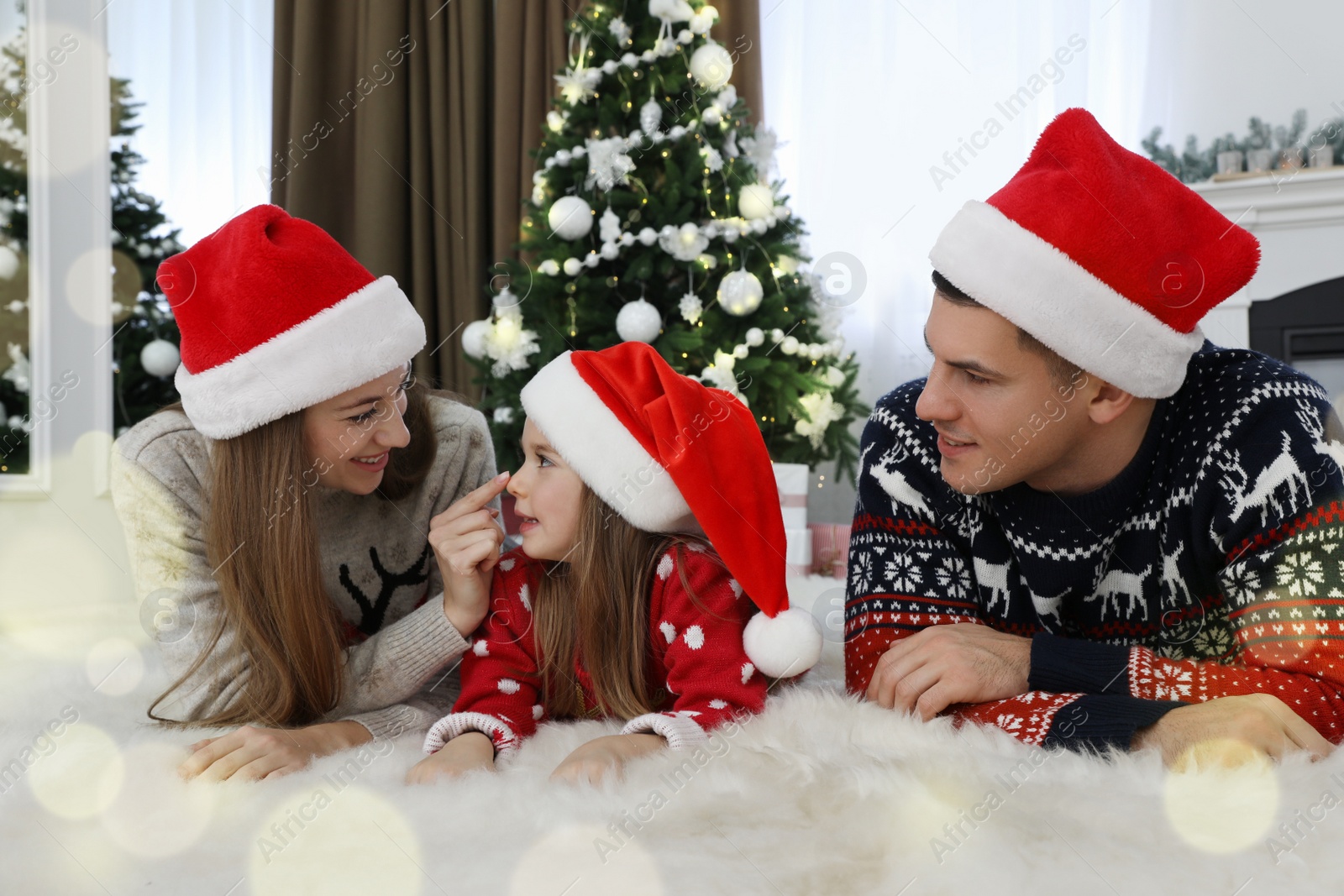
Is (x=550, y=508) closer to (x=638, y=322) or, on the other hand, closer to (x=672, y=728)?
(x=672, y=728)

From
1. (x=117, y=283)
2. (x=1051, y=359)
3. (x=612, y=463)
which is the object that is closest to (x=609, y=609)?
(x=612, y=463)

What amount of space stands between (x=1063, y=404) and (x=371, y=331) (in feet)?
2.89

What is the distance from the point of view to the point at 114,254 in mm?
3023

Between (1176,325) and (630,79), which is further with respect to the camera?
(630,79)

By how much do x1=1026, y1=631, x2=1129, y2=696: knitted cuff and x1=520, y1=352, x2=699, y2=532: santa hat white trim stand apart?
1.48 ft

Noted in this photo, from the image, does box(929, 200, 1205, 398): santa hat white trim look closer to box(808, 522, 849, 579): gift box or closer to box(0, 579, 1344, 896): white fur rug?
box(0, 579, 1344, 896): white fur rug

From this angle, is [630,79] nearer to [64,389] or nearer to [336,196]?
[336,196]

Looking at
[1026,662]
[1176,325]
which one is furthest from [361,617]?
[1176,325]

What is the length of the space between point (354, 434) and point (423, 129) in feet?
9.00

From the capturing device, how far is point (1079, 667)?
1111 millimetres

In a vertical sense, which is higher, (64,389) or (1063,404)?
(1063,404)

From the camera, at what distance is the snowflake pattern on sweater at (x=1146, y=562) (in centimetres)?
104

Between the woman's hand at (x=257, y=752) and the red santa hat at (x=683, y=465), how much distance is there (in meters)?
0.43

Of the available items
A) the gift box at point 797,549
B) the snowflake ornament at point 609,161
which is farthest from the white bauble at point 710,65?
the gift box at point 797,549
